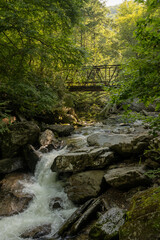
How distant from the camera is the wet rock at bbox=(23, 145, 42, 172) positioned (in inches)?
270

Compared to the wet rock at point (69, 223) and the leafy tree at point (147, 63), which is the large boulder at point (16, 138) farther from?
the leafy tree at point (147, 63)

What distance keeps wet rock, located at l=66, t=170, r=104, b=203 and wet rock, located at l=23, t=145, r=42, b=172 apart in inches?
85.9

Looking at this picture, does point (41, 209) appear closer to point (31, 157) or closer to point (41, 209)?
point (41, 209)

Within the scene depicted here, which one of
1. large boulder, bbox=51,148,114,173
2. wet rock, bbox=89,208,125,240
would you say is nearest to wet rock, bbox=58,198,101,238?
wet rock, bbox=89,208,125,240

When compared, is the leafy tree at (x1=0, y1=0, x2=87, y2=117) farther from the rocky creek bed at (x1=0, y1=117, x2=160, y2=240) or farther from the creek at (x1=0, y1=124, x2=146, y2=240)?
the creek at (x1=0, y1=124, x2=146, y2=240)

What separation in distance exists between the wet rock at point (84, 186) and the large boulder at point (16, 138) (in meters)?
3.01

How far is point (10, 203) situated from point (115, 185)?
10.8ft

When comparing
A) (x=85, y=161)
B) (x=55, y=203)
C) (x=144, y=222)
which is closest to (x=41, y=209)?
(x=55, y=203)

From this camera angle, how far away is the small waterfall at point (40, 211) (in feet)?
14.0

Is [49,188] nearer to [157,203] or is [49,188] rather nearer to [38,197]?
[38,197]

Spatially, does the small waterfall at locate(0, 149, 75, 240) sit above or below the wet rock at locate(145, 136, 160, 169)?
below

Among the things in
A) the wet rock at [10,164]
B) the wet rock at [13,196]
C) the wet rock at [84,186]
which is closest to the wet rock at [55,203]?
the wet rock at [84,186]

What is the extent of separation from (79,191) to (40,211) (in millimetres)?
1326

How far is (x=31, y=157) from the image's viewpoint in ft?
23.0
